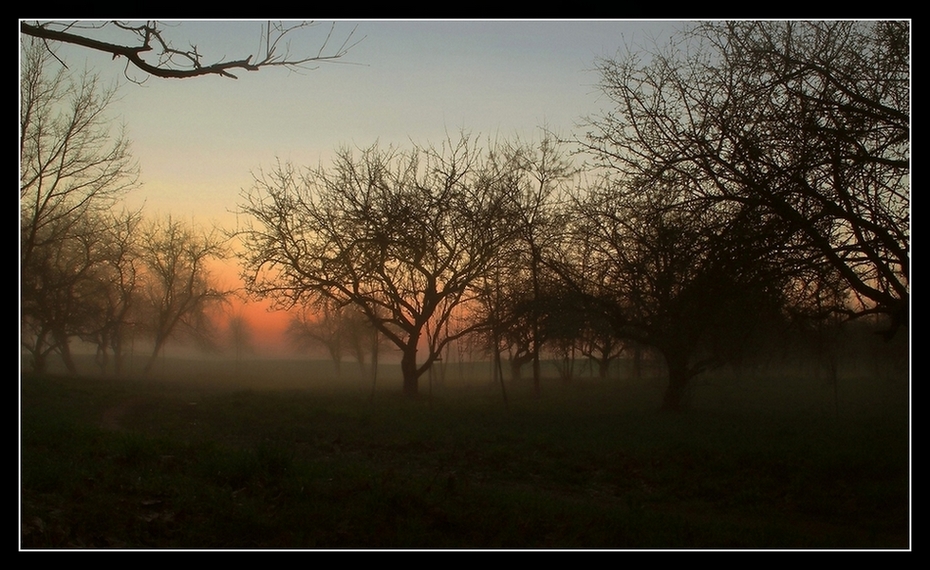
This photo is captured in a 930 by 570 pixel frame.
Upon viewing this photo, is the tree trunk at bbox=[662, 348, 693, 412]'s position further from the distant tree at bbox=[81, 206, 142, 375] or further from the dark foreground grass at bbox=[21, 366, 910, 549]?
the distant tree at bbox=[81, 206, 142, 375]

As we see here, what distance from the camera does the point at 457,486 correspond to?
336 inches

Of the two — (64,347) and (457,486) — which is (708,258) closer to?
(457,486)

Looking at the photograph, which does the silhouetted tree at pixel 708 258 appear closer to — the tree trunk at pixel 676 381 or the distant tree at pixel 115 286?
the tree trunk at pixel 676 381

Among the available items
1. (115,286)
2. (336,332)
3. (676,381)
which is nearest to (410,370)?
(676,381)

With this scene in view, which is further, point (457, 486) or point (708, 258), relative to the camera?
point (708, 258)

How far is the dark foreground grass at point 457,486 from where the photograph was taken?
22.1 feet

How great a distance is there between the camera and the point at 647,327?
19.3m

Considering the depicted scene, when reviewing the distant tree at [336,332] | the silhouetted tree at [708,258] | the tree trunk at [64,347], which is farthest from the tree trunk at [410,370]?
the tree trunk at [64,347]

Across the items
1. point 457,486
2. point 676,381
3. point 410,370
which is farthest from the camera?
point 410,370

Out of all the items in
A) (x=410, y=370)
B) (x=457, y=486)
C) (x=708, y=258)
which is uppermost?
(x=708, y=258)

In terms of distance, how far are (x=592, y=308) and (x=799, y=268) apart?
11764mm

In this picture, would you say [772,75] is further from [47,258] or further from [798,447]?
[47,258]

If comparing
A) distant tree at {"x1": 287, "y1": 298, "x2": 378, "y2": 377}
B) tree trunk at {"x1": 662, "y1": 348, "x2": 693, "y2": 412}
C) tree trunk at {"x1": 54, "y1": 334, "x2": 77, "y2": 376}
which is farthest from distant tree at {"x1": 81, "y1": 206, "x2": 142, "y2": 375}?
tree trunk at {"x1": 662, "y1": 348, "x2": 693, "y2": 412}
